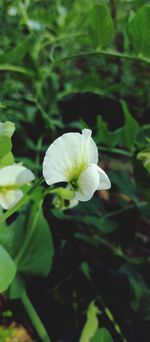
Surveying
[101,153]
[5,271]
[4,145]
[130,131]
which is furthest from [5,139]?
[101,153]

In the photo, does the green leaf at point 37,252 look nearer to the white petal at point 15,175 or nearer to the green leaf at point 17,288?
the green leaf at point 17,288

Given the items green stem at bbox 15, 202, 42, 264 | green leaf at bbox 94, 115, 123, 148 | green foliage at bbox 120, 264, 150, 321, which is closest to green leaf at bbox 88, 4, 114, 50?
green leaf at bbox 94, 115, 123, 148

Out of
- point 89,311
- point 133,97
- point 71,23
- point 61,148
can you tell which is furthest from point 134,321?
point 133,97

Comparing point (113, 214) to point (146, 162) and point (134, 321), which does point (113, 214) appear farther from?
point (146, 162)

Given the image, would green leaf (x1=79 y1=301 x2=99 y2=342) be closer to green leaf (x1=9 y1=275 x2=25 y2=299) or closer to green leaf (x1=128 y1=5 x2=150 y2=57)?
green leaf (x1=9 y1=275 x2=25 y2=299)

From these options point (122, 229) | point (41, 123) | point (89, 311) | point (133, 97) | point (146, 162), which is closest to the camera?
point (146, 162)

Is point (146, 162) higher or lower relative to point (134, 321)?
higher
